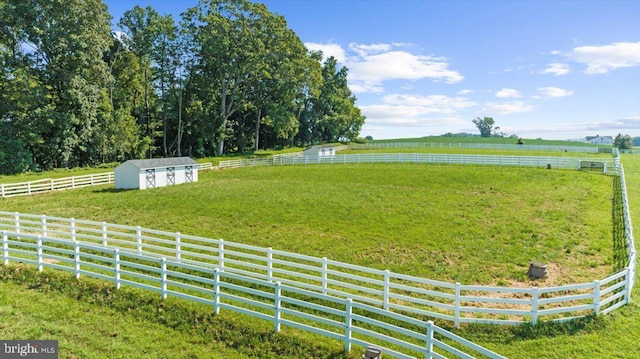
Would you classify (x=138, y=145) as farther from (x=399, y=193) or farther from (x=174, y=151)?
(x=399, y=193)

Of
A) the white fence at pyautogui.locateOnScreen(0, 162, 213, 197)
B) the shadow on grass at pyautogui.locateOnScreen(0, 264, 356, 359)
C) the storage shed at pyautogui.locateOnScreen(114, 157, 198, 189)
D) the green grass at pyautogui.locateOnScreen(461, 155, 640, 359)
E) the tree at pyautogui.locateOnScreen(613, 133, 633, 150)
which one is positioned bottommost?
the green grass at pyautogui.locateOnScreen(461, 155, 640, 359)

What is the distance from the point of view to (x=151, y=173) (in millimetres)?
29938

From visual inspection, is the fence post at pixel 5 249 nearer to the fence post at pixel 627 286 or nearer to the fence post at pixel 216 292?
the fence post at pixel 216 292

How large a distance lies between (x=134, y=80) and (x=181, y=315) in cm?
4890

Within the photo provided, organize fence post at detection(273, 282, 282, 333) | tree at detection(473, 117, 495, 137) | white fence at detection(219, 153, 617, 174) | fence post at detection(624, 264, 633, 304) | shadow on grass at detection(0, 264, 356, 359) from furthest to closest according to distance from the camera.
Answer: tree at detection(473, 117, 495, 137)
white fence at detection(219, 153, 617, 174)
fence post at detection(624, 264, 633, 304)
fence post at detection(273, 282, 282, 333)
shadow on grass at detection(0, 264, 356, 359)

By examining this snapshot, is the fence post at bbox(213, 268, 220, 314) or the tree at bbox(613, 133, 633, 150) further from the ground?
the tree at bbox(613, 133, 633, 150)

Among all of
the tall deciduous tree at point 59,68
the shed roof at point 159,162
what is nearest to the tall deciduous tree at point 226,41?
the tall deciduous tree at point 59,68

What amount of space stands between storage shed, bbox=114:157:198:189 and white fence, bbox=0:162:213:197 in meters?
3.33

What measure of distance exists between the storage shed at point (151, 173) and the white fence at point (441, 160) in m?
10.5

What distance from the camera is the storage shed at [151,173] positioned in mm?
29141

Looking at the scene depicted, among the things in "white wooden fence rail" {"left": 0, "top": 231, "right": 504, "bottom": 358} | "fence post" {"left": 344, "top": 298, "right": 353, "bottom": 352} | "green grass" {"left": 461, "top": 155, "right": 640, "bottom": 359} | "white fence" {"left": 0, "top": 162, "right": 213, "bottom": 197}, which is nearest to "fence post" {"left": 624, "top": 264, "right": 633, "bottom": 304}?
"green grass" {"left": 461, "top": 155, "right": 640, "bottom": 359}

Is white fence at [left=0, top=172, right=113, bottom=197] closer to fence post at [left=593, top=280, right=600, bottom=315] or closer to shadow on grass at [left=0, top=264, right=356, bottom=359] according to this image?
shadow on grass at [left=0, top=264, right=356, bottom=359]

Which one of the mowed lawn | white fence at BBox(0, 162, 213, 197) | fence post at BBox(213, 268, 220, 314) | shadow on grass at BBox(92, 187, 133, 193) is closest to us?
fence post at BBox(213, 268, 220, 314)

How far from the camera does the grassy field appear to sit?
8242 mm
